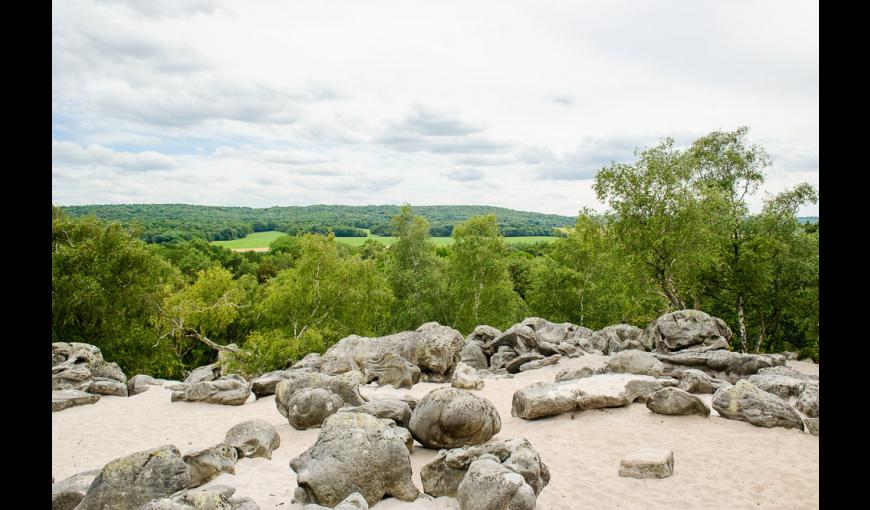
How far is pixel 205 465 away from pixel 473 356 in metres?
15.7

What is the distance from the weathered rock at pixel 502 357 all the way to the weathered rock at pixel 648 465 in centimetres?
1280

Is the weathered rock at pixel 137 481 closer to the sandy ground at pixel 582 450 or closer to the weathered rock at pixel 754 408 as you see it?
the sandy ground at pixel 582 450

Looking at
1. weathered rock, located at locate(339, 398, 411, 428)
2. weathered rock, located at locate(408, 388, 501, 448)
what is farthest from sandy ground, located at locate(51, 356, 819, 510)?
weathered rock, located at locate(339, 398, 411, 428)

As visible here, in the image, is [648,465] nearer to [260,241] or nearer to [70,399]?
[70,399]

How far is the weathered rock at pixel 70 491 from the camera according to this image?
9320mm

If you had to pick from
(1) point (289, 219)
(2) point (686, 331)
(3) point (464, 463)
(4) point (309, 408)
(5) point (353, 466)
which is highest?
(1) point (289, 219)

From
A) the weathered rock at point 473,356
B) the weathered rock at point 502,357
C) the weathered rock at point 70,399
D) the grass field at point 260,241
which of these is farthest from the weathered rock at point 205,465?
the grass field at point 260,241

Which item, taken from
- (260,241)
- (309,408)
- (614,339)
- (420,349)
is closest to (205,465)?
(309,408)

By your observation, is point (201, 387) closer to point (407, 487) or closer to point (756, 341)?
point (407, 487)

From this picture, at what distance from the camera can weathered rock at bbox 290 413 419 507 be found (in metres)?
9.40

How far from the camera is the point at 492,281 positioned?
130 feet

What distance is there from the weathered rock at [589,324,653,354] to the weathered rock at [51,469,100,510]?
20.6m
